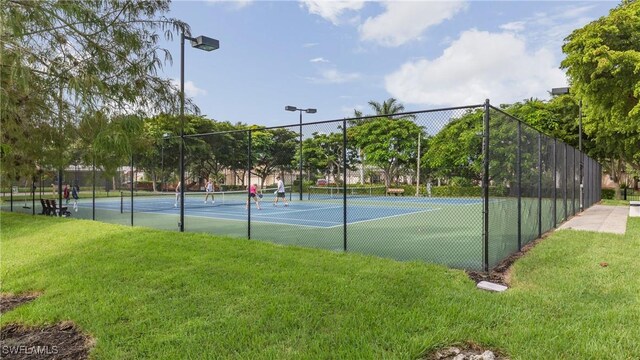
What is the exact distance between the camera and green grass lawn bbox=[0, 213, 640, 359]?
3.29 meters

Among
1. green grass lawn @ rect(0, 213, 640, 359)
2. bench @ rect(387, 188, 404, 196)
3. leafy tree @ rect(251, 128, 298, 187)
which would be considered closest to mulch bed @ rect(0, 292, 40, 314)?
green grass lawn @ rect(0, 213, 640, 359)

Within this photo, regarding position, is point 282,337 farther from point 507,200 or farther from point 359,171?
point 359,171

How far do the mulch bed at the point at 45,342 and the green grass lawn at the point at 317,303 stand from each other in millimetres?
107

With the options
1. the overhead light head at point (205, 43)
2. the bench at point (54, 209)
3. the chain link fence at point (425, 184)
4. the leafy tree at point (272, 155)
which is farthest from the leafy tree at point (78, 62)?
the bench at point (54, 209)

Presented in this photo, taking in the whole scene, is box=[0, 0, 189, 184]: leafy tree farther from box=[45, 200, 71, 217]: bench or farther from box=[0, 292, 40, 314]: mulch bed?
box=[45, 200, 71, 217]: bench

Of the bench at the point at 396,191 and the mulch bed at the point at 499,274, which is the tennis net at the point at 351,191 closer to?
the bench at the point at 396,191

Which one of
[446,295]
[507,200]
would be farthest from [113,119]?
[507,200]

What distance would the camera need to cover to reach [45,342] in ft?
12.1

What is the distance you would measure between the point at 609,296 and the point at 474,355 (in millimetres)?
2313

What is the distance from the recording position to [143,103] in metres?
4.14

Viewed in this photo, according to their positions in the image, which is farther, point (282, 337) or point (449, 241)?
point (449, 241)

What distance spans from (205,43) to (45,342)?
7195mm

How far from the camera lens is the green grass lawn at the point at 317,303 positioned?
10.8ft

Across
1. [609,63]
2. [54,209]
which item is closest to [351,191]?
[609,63]
